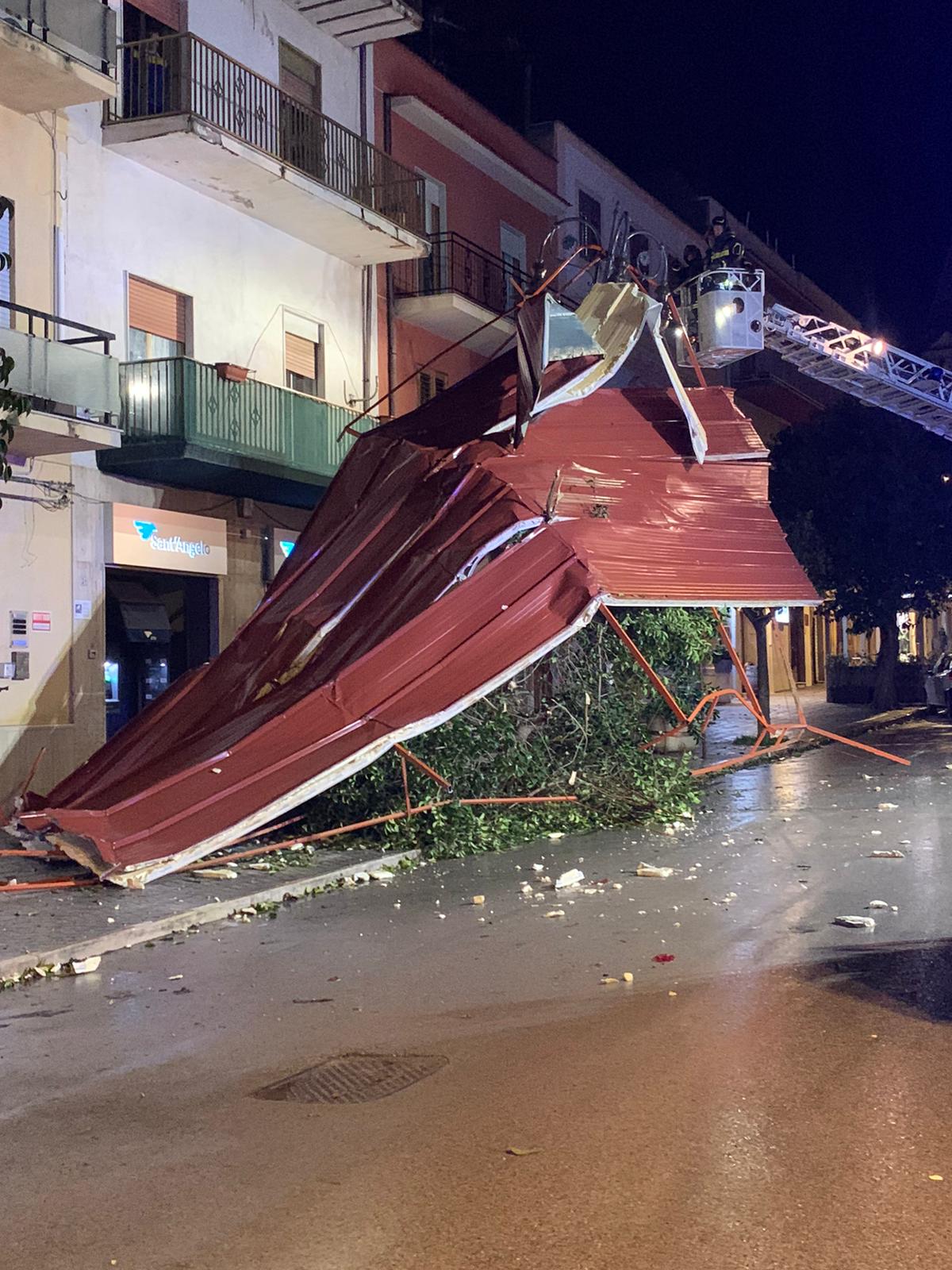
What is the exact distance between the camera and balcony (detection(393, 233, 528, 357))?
77.3 feet

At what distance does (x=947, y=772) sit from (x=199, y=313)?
1295 cm

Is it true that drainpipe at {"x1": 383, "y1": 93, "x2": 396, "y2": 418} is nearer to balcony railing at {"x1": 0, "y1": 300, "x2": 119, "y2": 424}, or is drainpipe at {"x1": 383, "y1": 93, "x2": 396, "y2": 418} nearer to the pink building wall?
the pink building wall

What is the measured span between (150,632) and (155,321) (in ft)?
15.1

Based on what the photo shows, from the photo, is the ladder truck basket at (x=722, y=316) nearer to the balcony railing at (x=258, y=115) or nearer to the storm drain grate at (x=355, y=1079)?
the balcony railing at (x=258, y=115)

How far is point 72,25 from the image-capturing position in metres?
15.3

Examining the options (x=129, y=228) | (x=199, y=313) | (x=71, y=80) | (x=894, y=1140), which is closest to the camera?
(x=894, y=1140)

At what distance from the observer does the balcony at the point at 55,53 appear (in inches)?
576

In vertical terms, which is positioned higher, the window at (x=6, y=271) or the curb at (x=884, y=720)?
the window at (x=6, y=271)

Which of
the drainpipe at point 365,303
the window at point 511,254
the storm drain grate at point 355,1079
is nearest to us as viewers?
the storm drain grate at point 355,1079

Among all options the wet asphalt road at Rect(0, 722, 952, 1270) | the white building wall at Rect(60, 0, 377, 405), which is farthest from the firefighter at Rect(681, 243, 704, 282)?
the wet asphalt road at Rect(0, 722, 952, 1270)

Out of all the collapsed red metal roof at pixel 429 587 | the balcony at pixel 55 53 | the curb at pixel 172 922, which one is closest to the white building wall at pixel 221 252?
the balcony at pixel 55 53

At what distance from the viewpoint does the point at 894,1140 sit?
4465 mm

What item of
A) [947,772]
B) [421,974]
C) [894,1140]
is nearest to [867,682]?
[947,772]

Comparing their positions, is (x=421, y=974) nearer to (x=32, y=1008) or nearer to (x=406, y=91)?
(x=32, y=1008)
